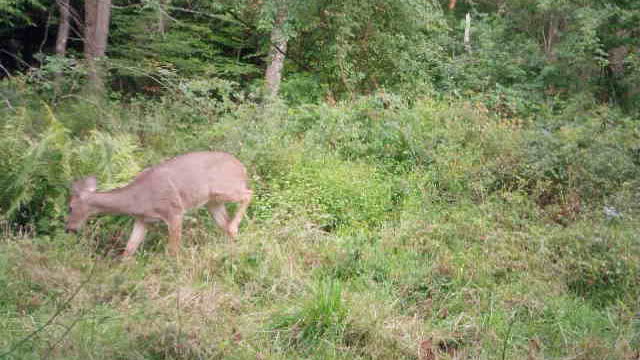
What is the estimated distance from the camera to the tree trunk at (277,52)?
15.6 metres

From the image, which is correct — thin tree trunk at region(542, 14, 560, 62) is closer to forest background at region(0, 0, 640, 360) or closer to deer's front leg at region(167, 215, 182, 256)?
forest background at region(0, 0, 640, 360)

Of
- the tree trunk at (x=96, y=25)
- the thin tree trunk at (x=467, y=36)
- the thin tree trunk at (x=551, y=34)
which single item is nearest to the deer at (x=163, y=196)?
the tree trunk at (x=96, y=25)

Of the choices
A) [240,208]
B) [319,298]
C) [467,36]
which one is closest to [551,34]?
[467,36]

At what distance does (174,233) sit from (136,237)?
1.45 feet

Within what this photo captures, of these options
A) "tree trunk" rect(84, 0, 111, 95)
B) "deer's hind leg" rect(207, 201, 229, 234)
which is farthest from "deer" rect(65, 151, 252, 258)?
"tree trunk" rect(84, 0, 111, 95)

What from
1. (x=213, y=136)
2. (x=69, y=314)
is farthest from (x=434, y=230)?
(x=69, y=314)

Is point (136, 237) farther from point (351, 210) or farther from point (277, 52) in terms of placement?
point (277, 52)

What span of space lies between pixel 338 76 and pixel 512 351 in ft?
34.7

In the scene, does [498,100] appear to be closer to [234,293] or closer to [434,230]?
[434,230]

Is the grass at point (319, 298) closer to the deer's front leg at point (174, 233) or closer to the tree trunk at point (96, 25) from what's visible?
the deer's front leg at point (174, 233)

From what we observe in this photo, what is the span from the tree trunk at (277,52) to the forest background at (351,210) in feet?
0.19

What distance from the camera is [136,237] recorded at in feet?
28.5

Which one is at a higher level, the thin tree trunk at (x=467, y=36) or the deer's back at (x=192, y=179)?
the thin tree trunk at (x=467, y=36)

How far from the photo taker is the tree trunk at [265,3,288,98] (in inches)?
613
